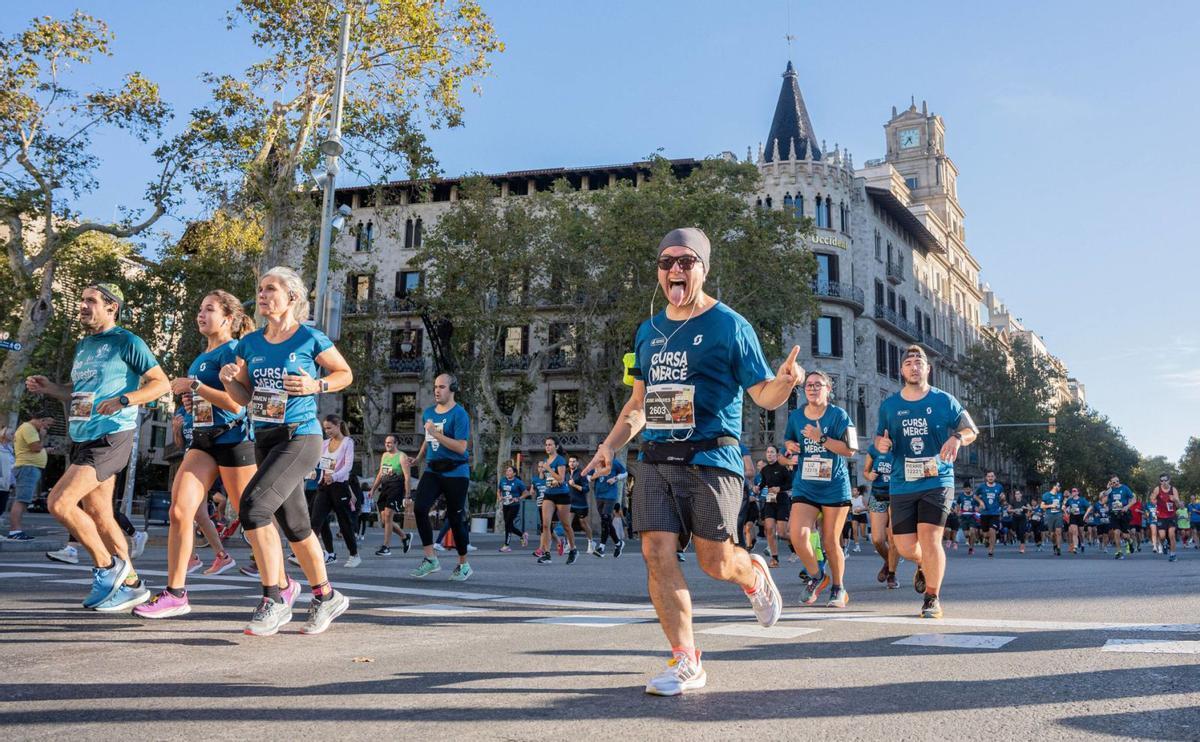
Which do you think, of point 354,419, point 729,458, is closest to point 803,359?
point 354,419

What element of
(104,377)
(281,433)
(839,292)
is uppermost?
(839,292)

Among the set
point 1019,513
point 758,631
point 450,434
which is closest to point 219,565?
point 450,434

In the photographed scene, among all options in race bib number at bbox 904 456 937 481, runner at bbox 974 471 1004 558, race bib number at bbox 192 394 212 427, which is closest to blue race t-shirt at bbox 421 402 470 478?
race bib number at bbox 192 394 212 427

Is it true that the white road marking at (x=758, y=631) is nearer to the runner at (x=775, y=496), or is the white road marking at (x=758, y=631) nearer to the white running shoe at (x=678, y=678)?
the white running shoe at (x=678, y=678)

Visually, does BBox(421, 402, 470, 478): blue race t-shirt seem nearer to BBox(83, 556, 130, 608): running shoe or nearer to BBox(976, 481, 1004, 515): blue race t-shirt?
BBox(83, 556, 130, 608): running shoe

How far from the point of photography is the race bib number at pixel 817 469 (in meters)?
8.71

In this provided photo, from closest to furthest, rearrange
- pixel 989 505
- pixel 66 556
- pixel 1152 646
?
pixel 1152 646
pixel 66 556
pixel 989 505

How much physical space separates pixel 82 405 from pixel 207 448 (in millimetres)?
973

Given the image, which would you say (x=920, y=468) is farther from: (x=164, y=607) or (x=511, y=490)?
(x=511, y=490)

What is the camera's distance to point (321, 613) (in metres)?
5.79

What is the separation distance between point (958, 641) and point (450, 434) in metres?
5.38

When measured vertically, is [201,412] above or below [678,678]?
above

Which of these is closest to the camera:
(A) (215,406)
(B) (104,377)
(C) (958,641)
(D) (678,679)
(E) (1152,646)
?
(D) (678,679)

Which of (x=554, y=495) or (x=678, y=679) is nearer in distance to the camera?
(x=678, y=679)
